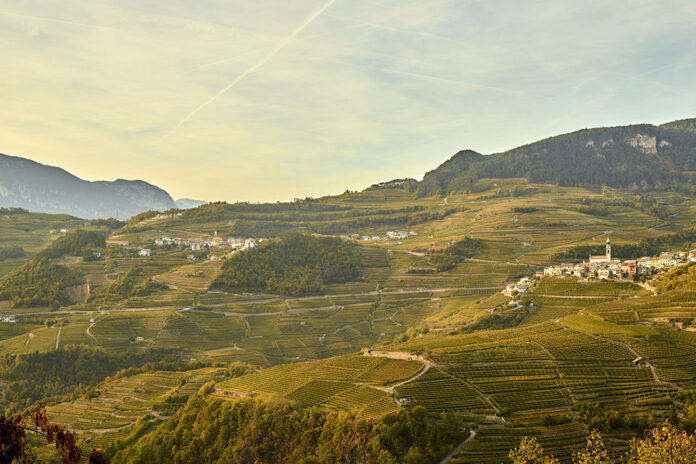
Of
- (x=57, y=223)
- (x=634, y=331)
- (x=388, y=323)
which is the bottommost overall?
(x=388, y=323)

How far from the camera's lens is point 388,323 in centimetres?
9375

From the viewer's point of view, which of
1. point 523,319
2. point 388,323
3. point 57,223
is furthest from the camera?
point 57,223

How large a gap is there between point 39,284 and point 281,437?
8040 cm

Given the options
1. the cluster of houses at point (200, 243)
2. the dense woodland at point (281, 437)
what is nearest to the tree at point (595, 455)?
the dense woodland at point (281, 437)

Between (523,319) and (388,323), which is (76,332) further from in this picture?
(523,319)

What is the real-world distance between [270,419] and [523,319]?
40679 mm

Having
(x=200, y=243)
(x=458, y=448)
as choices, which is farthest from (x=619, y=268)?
(x=200, y=243)

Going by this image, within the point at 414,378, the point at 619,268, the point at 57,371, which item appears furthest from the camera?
the point at 619,268

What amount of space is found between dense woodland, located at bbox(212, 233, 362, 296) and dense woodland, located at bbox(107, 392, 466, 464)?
56.2 meters

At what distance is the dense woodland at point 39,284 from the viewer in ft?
302

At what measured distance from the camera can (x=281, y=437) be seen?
129ft

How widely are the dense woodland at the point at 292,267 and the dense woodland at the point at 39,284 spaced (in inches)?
1170

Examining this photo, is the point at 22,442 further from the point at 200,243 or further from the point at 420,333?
the point at 200,243

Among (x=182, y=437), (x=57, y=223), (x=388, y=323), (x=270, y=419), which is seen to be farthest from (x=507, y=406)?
(x=57, y=223)
